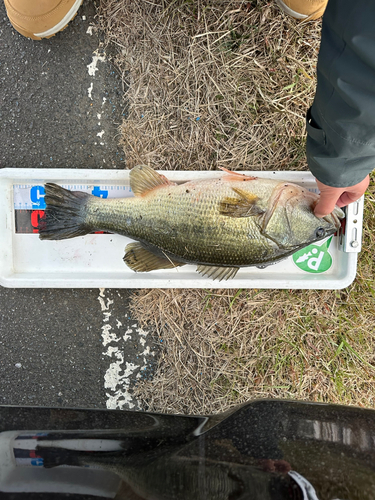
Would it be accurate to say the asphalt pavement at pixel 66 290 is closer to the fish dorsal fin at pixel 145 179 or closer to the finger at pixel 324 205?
the fish dorsal fin at pixel 145 179

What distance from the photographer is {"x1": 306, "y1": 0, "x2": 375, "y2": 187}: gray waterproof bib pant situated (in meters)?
1.06

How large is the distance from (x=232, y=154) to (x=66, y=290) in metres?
1.56

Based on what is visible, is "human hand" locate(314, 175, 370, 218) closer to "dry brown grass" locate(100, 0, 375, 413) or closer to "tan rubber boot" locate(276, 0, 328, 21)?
"dry brown grass" locate(100, 0, 375, 413)

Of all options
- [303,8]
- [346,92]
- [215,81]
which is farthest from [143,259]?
[303,8]

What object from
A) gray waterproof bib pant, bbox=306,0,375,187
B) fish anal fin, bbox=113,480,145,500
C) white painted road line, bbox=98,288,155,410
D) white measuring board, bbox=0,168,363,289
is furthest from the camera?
white painted road line, bbox=98,288,155,410

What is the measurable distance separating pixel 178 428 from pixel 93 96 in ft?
7.22

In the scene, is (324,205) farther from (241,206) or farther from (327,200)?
(241,206)

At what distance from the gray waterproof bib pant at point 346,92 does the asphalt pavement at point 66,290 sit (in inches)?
60.4

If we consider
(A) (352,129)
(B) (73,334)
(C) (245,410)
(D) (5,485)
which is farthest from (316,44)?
(D) (5,485)

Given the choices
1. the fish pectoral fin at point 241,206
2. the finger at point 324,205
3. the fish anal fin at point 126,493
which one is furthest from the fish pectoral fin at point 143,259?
the fish anal fin at point 126,493

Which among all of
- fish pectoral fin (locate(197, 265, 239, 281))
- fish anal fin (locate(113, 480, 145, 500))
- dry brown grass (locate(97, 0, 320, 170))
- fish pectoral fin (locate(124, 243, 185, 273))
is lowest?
fish anal fin (locate(113, 480, 145, 500))

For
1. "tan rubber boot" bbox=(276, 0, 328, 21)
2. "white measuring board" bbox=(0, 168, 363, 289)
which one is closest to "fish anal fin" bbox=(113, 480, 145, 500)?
"white measuring board" bbox=(0, 168, 363, 289)

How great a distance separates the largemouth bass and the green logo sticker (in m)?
0.46

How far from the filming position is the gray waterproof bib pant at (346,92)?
3.46ft
